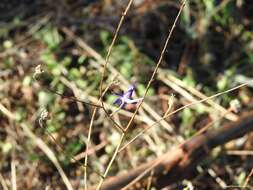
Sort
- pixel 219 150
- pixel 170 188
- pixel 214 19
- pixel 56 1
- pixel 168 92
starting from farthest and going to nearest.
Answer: pixel 56 1
pixel 214 19
pixel 168 92
pixel 219 150
pixel 170 188

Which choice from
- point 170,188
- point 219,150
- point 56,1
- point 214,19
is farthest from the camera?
point 56,1

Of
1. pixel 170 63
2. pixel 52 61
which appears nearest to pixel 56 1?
pixel 52 61

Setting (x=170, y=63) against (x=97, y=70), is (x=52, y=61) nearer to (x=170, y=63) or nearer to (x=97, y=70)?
(x=97, y=70)

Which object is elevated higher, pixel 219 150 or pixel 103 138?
pixel 103 138

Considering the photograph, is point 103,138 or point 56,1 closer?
point 103,138

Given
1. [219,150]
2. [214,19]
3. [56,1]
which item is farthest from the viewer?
[56,1]

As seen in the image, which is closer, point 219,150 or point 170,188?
point 170,188

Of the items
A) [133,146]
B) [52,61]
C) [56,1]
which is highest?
[56,1]

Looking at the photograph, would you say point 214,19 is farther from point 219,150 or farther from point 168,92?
point 219,150

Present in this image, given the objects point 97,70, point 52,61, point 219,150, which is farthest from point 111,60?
point 219,150
